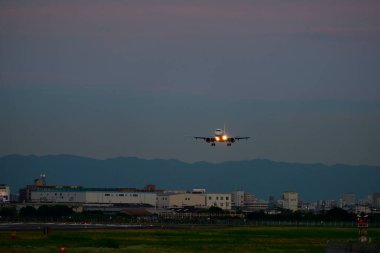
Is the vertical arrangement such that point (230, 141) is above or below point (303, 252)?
above

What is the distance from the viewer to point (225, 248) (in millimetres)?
84188

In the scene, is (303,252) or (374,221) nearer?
(303,252)

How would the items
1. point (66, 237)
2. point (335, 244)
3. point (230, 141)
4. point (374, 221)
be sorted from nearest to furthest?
point (335, 244), point (66, 237), point (230, 141), point (374, 221)

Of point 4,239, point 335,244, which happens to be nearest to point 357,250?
point 335,244

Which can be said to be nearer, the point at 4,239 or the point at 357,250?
the point at 357,250

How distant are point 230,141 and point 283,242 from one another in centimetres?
3192

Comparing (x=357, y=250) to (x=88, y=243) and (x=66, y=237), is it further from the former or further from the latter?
(x=66, y=237)

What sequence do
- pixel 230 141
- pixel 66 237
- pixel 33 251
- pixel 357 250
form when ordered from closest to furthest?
1. pixel 357 250
2. pixel 33 251
3. pixel 66 237
4. pixel 230 141

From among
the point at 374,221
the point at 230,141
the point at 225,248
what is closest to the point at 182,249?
the point at 225,248

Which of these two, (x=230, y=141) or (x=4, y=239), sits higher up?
(x=230, y=141)

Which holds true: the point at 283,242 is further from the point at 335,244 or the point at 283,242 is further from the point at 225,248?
the point at 335,244

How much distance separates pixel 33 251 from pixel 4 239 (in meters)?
21.5

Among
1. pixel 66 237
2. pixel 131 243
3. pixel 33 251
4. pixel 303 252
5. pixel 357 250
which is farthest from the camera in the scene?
pixel 66 237

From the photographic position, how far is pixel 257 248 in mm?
86375
